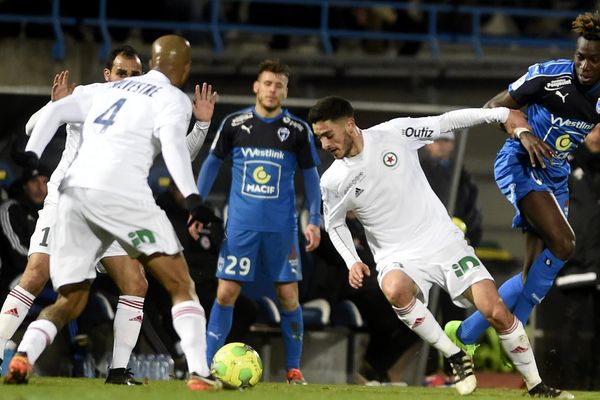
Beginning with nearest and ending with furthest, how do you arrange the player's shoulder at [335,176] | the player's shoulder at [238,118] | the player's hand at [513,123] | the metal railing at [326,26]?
the player's hand at [513,123], the player's shoulder at [335,176], the player's shoulder at [238,118], the metal railing at [326,26]

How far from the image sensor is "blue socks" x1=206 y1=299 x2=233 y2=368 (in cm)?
1020

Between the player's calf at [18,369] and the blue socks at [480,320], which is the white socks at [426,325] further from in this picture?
the player's calf at [18,369]

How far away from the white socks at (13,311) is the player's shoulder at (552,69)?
376cm

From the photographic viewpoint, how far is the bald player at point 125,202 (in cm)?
713

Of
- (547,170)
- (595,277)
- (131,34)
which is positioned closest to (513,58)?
(131,34)

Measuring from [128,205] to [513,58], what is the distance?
11.0 metres

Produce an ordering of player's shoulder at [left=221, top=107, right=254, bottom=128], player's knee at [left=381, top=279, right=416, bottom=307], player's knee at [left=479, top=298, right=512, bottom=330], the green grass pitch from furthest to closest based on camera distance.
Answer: player's shoulder at [left=221, top=107, right=254, bottom=128], player's knee at [left=381, top=279, right=416, bottom=307], player's knee at [left=479, top=298, right=512, bottom=330], the green grass pitch

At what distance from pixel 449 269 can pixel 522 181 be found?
116 cm

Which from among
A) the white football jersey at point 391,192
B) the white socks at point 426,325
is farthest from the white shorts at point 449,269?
the white socks at point 426,325

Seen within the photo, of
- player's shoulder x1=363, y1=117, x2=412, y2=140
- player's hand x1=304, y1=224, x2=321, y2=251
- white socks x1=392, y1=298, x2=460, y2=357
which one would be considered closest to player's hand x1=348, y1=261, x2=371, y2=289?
white socks x1=392, y1=298, x2=460, y2=357

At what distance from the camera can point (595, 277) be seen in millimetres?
11562

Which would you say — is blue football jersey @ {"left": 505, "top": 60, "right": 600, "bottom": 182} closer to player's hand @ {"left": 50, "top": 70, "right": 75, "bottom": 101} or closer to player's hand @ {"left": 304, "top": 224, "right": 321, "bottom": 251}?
player's hand @ {"left": 304, "top": 224, "right": 321, "bottom": 251}

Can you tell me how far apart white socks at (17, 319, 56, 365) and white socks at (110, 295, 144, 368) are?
108 cm

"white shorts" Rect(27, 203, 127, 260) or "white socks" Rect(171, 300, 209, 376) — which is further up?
"white shorts" Rect(27, 203, 127, 260)
